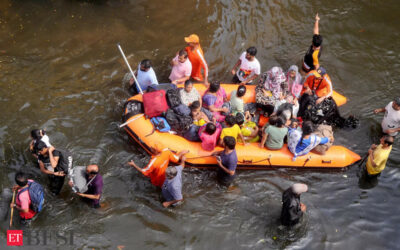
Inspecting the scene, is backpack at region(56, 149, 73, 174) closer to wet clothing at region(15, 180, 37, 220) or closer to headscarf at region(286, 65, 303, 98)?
wet clothing at region(15, 180, 37, 220)

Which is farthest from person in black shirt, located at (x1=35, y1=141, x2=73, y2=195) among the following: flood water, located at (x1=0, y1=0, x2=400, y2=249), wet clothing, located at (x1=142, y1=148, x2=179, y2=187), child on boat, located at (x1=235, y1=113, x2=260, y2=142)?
child on boat, located at (x1=235, y1=113, x2=260, y2=142)

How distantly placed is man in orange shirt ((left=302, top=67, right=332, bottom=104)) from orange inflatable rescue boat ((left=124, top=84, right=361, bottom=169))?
106 cm

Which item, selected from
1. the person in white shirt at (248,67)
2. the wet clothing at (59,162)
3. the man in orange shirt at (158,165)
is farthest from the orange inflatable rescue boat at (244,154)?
the person in white shirt at (248,67)

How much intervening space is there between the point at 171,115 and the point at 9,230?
3107mm

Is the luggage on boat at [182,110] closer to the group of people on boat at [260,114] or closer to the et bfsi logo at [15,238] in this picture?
the group of people on boat at [260,114]

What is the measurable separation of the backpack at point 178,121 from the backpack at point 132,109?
1.87 feet

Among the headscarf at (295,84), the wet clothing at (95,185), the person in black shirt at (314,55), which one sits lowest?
the wet clothing at (95,185)

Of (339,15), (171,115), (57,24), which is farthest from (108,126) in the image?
(339,15)

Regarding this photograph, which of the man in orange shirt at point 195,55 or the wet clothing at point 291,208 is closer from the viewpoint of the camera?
the wet clothing at point 291,208

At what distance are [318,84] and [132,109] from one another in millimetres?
3604

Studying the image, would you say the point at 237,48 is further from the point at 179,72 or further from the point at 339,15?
the point at 339,15

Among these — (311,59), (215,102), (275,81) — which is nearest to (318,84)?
(311,59)

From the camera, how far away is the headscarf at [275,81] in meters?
6.77

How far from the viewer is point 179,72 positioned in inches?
282
